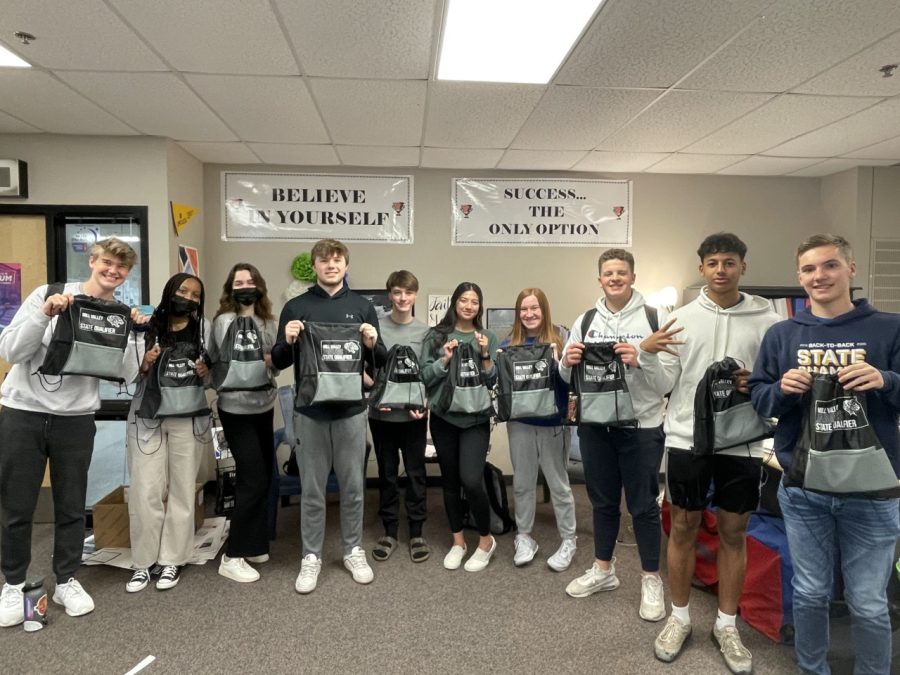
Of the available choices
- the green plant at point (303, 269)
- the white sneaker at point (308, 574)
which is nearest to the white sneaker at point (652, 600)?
the white sneaker at point (308, 574)

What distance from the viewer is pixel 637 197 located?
4.45 m

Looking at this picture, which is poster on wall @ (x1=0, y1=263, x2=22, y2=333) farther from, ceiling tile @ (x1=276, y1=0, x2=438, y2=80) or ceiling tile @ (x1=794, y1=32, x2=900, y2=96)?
ceiling tile @ (x1=794, y1=32, x2=900, y2=96)

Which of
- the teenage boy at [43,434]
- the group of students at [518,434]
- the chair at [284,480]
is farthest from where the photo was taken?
the chair at [284,480]

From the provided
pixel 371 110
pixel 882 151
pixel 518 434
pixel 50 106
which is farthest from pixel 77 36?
pixel 882 151

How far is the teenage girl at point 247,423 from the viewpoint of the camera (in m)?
2.60

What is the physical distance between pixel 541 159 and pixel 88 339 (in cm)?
318

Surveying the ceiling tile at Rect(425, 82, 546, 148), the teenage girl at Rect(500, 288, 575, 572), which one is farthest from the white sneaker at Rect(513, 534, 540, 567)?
the ceiling tile at Rect(425, 82, 546, 148)

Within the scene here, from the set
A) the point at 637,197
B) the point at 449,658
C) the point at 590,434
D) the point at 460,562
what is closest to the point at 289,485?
the point at 460,562

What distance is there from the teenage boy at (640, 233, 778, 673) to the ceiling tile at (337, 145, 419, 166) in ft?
7.88

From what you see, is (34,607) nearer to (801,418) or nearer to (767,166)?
(801,418)

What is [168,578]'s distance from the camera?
2.60 meters

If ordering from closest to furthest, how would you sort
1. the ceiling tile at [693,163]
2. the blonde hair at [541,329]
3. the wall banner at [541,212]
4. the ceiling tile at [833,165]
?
the blonde hair at [541,329] < the ceiling tile at [693,163] < the ceiling tile at [833,165] < the wall banner at [541,212]

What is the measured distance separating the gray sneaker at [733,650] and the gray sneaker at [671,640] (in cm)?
12

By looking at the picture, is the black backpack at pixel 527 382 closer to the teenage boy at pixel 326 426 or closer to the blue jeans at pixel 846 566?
the teenage boy at pixel 326 426
